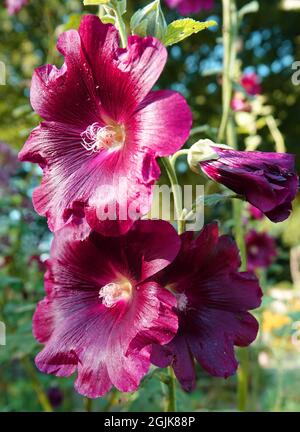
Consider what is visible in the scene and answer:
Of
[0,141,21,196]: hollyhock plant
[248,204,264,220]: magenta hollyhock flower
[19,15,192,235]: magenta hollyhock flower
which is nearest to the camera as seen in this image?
[19,15,192,235]: magenta hollyhock flower

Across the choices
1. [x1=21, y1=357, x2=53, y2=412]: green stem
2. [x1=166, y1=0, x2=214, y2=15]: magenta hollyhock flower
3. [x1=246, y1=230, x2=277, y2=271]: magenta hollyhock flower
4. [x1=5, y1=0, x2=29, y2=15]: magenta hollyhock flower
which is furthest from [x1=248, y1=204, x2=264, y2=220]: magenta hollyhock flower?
[x1=5, y1=0, x2=29, y2=15]: magenta hollyhock flower

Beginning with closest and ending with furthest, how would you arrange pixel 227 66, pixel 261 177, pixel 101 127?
pixel 261 177
pixel 101 127
pixel 227 66

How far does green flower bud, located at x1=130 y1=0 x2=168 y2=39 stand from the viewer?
2.21 ft

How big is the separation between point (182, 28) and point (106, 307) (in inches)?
15.5

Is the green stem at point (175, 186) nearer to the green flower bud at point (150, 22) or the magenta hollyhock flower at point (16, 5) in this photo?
the green flower bud at point (150, 22)

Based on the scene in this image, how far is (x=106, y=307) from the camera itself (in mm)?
733

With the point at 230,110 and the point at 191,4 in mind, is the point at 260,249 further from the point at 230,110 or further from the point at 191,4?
the point at 191,4

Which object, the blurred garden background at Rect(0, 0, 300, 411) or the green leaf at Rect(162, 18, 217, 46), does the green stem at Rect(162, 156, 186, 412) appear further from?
the green leaf at Rect(162, 18, 217, 46)

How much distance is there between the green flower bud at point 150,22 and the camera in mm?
674

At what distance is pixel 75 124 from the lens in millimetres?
733

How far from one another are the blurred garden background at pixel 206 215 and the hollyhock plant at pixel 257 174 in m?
0.32

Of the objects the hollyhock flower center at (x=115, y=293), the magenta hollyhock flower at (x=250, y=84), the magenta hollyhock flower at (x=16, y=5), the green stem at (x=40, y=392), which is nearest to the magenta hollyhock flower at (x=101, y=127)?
the hollyhock flower center at (x=115, y=293)

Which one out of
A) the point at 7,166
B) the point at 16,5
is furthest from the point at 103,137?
the point at 16,5

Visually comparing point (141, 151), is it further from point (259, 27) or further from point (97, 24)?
point (259, 27)
